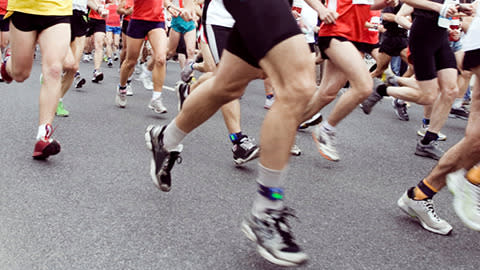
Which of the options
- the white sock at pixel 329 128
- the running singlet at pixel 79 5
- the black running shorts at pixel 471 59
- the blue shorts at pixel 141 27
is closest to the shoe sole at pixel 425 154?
the white sock at pixel 329 128

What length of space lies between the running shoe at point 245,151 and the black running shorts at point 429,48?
1.81 metres

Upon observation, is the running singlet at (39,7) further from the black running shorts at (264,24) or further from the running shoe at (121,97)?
the running shoe at (121,97)

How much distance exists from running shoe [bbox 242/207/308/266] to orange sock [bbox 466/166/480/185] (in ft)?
3.65

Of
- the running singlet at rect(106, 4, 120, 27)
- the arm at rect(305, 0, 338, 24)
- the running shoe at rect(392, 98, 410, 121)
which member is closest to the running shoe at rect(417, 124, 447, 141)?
the running shoe at rect(392, 98, 410, 121)

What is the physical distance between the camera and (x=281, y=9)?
1871 millimetres

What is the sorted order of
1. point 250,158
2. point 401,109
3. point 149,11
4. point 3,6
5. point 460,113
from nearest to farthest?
point 250,158 → point 149,11 → point 3,6 → point 401,109 → point 460,113

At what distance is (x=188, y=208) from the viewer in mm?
2693

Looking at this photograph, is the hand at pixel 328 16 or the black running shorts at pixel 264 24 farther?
the hand at pixel 328 16

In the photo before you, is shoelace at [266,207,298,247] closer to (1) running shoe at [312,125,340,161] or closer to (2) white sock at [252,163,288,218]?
(2) white sock at [252,163,288,218]

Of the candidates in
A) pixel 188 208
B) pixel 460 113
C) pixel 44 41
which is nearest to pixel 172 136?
pixel 188 208

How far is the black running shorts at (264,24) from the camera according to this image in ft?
6.01

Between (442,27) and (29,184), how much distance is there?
3.54 meters

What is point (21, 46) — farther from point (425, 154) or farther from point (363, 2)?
point (425, 154)

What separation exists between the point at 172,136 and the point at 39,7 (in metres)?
1.66
